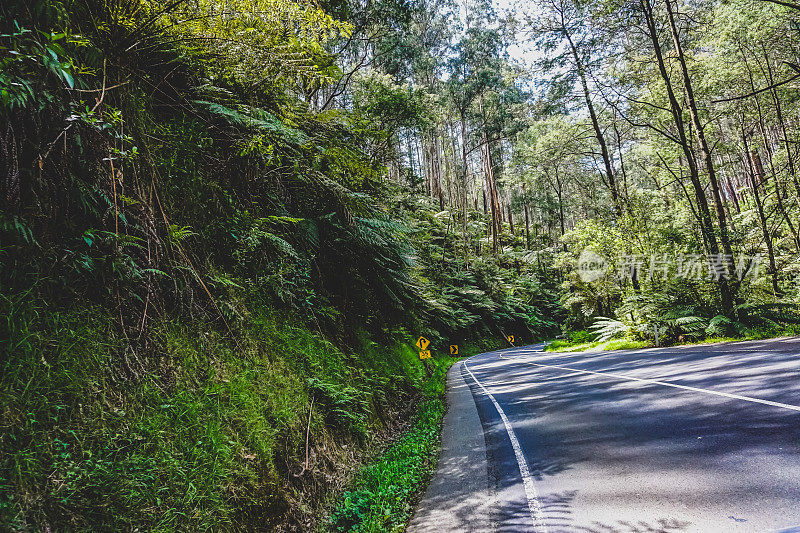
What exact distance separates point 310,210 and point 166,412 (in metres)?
4.95

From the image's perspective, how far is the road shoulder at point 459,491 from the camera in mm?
4004

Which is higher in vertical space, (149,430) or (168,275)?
(168,275)

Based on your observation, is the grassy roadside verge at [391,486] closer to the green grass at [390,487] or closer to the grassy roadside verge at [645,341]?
the green grass at [390,487]

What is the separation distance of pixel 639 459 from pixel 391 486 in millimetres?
2898

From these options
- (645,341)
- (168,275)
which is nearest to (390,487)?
(168,275)

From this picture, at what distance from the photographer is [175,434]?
10.2 feet

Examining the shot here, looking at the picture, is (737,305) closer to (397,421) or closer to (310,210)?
(397,421)

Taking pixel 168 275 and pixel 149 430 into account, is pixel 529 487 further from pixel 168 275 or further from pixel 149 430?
pixel 168 275

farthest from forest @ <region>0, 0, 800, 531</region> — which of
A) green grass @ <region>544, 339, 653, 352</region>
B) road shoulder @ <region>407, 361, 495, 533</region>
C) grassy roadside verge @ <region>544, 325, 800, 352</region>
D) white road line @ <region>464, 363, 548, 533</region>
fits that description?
green grass @ <region>544, 339, 653, 352</region>

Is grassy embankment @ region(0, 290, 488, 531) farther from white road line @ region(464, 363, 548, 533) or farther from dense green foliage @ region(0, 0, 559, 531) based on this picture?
white road line @ region(464, 363, 548, 533)

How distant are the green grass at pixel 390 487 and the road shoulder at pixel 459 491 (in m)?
0.17

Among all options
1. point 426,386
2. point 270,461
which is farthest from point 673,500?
point 426,386

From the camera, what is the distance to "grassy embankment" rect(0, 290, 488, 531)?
7.65 ft

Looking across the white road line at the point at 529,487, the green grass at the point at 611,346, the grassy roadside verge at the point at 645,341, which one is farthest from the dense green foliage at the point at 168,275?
the green grass at the point at 611,346
